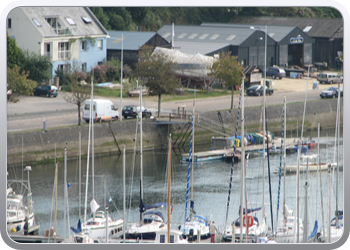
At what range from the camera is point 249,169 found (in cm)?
1819

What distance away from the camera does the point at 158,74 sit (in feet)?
75.9

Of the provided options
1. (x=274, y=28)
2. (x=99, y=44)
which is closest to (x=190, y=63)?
(x=99, y=44)

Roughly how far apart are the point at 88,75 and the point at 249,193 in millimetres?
12759

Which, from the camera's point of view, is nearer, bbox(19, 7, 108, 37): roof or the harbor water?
the harbor water

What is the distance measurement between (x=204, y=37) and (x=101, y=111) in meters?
11.7

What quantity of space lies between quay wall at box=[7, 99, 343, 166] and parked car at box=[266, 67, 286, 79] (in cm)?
524

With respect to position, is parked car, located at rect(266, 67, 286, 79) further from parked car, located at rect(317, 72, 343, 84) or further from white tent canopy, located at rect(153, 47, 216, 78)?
white tent canopy, located at rect(153, 47, 216, 78)

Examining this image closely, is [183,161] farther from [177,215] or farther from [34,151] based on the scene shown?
[177,215]

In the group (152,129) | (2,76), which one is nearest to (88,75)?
(152,129)

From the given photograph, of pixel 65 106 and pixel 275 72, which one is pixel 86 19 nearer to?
pixel 65 106

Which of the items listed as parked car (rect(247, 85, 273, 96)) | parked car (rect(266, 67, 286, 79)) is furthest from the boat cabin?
parked car (rect(266, 67, 286, 79))

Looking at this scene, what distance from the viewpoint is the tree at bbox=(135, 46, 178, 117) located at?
2303cm

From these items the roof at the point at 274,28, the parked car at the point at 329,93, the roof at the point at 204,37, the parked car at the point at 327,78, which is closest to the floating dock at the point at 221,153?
the parked car at the point at 329,93

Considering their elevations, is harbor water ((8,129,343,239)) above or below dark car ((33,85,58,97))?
below
